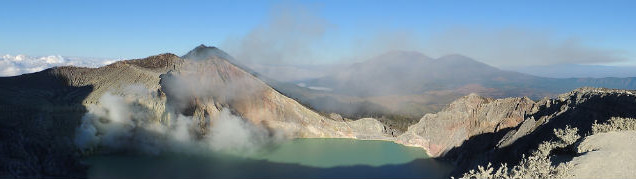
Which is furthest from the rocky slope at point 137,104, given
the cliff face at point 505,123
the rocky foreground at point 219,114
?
the cliff face at point 505,123

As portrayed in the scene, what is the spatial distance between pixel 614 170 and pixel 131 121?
59.4m

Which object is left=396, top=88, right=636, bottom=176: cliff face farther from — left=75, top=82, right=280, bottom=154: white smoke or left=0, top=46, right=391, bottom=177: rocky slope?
left=75, top=82, right=280, bottom=154: white smoke

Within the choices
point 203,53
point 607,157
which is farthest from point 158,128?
point 607,157

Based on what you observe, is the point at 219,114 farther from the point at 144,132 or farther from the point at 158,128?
the point at 144,132

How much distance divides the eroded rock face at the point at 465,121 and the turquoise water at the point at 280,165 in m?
3.31

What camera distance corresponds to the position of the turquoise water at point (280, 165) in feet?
162

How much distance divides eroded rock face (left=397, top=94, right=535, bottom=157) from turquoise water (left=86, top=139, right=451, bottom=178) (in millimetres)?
3314

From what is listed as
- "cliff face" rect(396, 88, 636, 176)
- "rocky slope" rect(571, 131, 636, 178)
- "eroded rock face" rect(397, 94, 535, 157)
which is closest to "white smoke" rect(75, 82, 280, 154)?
"eroded rock face" rect(397, 94, 535, 157)

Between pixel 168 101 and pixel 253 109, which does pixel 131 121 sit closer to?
pixel 168 101

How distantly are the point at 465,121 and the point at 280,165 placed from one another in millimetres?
29104

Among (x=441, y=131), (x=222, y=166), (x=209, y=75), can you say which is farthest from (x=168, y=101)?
(x=441, y=131)

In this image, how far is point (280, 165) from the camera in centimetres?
5594

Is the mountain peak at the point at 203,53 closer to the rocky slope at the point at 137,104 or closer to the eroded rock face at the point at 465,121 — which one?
the rocky slope at the point at 137,104

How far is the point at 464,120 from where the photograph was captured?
212ft
